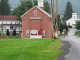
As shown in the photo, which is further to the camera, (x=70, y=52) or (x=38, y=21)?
(x=38, y=21)

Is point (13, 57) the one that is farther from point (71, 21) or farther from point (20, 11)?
point (71, 21)

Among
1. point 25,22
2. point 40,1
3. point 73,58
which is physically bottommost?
point 73,58

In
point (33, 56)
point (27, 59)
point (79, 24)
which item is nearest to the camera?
point (27, 59)

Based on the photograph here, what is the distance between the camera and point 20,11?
293 ft

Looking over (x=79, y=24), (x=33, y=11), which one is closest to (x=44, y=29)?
(x=33, y=11)

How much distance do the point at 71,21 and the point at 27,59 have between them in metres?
Answer: 141

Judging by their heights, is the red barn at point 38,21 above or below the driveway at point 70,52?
above

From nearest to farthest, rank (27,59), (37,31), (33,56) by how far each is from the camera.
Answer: (27,59)
(33,56)
(37,31)

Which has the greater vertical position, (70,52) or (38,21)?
(38,21)

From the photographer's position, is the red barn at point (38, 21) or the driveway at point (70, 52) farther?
the red barn at point (38, 21)

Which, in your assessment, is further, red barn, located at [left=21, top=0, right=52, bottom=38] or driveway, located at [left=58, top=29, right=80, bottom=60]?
red barn, located at [left=21, top=0, right=52, bottom=38]

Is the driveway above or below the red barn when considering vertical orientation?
below

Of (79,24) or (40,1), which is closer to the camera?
(40,1)

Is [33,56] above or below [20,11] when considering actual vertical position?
below
